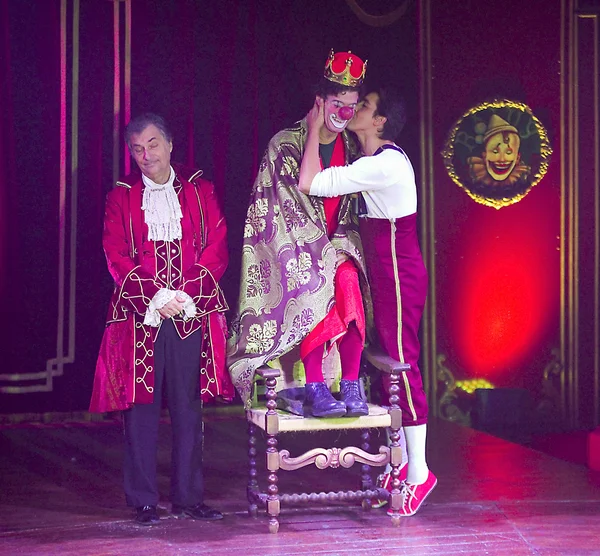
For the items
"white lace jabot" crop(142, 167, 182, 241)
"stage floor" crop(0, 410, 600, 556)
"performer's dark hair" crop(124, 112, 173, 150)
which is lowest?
"stage floor" crop(0, 410, 600, 556)

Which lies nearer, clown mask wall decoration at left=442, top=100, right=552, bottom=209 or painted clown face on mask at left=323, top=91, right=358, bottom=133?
painted clown face on mask at left=323, top=91, right=358, bottom=133

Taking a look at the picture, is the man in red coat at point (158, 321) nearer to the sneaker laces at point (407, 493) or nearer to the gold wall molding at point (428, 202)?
the sneaker laces at point (407, 493)

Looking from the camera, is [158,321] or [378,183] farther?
[378,183]

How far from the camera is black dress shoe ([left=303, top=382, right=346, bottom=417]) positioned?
11.2 ft

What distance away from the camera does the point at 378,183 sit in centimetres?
363

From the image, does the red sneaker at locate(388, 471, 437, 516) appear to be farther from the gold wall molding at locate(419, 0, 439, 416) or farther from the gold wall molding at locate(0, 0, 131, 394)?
the gold wall molding at locate(0, 0, 131, 394)

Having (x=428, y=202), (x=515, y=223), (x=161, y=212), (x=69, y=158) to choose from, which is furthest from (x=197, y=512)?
(x=515, y=223)

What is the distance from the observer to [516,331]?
19.5 feet

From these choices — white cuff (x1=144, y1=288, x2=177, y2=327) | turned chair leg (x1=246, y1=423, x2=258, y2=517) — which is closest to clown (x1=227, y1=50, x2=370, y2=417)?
turned chair leg (x1=246, y1=423, x2=258, y2=517)

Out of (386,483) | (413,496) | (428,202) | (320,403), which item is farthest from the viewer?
(428,202)

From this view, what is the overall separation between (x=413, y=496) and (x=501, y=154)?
2.80 meters

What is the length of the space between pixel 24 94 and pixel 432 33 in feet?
7.83

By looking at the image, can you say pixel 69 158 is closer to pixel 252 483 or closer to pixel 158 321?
pixel 158 321

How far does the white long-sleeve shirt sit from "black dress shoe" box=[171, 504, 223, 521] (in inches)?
48.8
